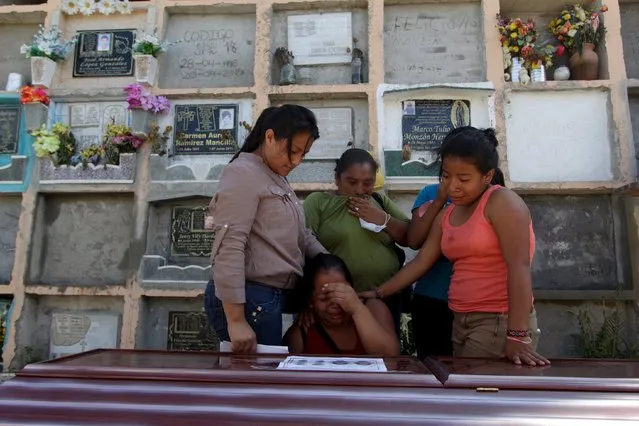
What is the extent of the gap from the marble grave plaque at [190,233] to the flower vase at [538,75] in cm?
343

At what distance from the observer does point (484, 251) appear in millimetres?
1775

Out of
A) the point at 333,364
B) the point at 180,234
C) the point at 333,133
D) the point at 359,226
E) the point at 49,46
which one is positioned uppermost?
the point at 49,46

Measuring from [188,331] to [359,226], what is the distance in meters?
3.02

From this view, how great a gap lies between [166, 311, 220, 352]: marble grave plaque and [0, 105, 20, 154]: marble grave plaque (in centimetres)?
244

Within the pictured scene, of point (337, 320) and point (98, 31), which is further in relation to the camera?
point (98, 31)

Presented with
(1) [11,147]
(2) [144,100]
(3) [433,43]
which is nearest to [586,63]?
(3) [433,43]

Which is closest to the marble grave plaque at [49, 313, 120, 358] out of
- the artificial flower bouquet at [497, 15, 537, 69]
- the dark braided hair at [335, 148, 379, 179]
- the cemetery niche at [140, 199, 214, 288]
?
the cemetery niche at [140, 199, 214, 288]

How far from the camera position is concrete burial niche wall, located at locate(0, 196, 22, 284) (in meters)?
5.25

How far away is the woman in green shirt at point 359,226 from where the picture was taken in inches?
94.0

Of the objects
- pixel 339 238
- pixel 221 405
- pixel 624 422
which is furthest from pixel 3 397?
pixel 339 238

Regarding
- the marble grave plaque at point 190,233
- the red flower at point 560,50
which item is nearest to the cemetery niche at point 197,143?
the marble grave plaque at point 190,233

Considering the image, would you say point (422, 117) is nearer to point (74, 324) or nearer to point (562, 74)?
point (562, 74)

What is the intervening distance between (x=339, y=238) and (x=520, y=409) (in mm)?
1515

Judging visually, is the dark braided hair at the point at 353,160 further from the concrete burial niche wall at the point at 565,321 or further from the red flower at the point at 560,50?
the red flower at the point at 560,50
